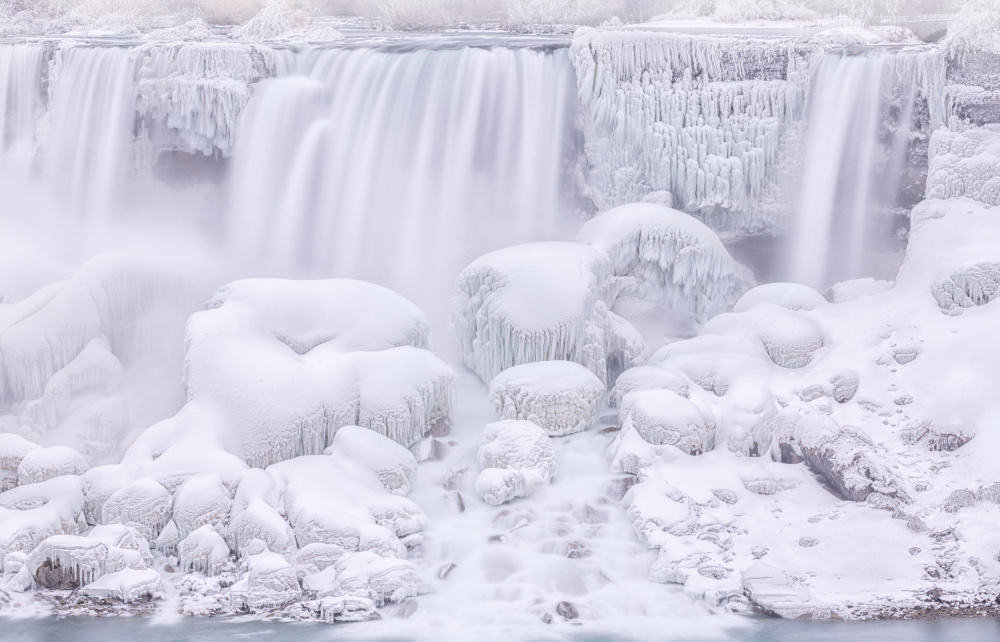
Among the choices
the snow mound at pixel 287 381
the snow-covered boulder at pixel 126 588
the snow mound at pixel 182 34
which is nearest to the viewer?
the snow-covered boulder at pixel 126 588

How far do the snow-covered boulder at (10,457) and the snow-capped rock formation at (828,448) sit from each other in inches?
186

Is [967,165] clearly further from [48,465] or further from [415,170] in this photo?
[48,465]

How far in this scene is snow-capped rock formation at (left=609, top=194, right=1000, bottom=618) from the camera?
663 centimetres

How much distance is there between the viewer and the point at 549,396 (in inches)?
337

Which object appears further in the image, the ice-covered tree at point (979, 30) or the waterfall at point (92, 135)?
the waterfall at point (92, 135)

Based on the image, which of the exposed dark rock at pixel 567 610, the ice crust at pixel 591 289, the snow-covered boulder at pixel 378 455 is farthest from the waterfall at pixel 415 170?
the exposed dark rock at pixel 567 610

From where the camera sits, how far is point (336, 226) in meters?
11.3

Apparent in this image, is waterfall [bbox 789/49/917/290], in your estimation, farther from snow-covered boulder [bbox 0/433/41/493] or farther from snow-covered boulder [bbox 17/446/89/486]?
snow-covered boulder [bbox 0/433/41/493]

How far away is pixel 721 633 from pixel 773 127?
20.5 ft

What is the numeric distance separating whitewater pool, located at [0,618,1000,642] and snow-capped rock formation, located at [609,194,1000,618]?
0.12 m

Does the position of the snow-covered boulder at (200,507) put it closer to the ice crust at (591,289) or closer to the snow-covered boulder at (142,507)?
the snow-covered boulder at (142,507)

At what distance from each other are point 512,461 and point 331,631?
7.25 feet

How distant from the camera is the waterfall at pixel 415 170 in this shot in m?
11.2

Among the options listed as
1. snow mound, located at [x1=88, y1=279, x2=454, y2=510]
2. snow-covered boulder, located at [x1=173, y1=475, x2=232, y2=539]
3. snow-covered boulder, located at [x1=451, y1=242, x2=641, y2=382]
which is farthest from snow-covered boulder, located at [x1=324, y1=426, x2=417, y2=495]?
snow-covered boulder, located at [x1=451, y1=242, x2=641, y2=382]
